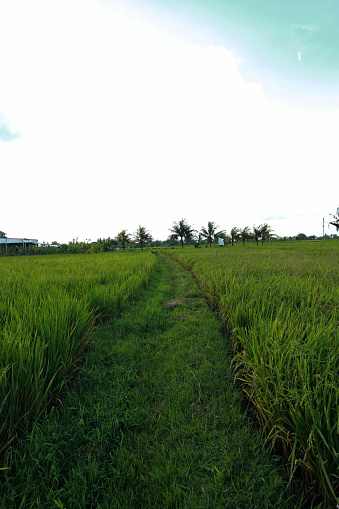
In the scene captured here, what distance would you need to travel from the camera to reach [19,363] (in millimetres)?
1370

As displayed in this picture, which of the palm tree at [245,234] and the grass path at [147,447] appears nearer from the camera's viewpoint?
the grass path at [147,447]

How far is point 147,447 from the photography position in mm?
1312

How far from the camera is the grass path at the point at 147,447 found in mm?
985

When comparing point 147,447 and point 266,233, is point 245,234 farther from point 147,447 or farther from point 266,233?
point 147,447

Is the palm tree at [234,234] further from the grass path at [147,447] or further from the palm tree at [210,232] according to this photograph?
the grass path at [147,447]

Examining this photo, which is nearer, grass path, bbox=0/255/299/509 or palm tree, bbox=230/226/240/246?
grass path, bbox=0/255/299/509

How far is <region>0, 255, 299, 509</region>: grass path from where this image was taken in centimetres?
99

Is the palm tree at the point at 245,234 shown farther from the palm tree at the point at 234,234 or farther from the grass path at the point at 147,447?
the grass path at the point at 147,447

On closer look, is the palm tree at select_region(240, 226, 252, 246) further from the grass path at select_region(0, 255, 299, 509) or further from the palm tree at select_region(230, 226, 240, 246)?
the grass path at select_region(0, 255, 299, 509)

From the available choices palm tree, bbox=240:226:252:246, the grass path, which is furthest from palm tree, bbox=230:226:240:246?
the grass path

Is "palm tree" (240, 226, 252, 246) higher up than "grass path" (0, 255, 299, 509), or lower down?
higher up

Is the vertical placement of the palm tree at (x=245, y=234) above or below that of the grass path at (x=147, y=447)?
above

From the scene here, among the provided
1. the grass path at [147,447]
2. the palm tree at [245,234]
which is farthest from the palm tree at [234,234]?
the grass path at [147,447]

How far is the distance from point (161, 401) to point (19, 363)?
3.98 ft
